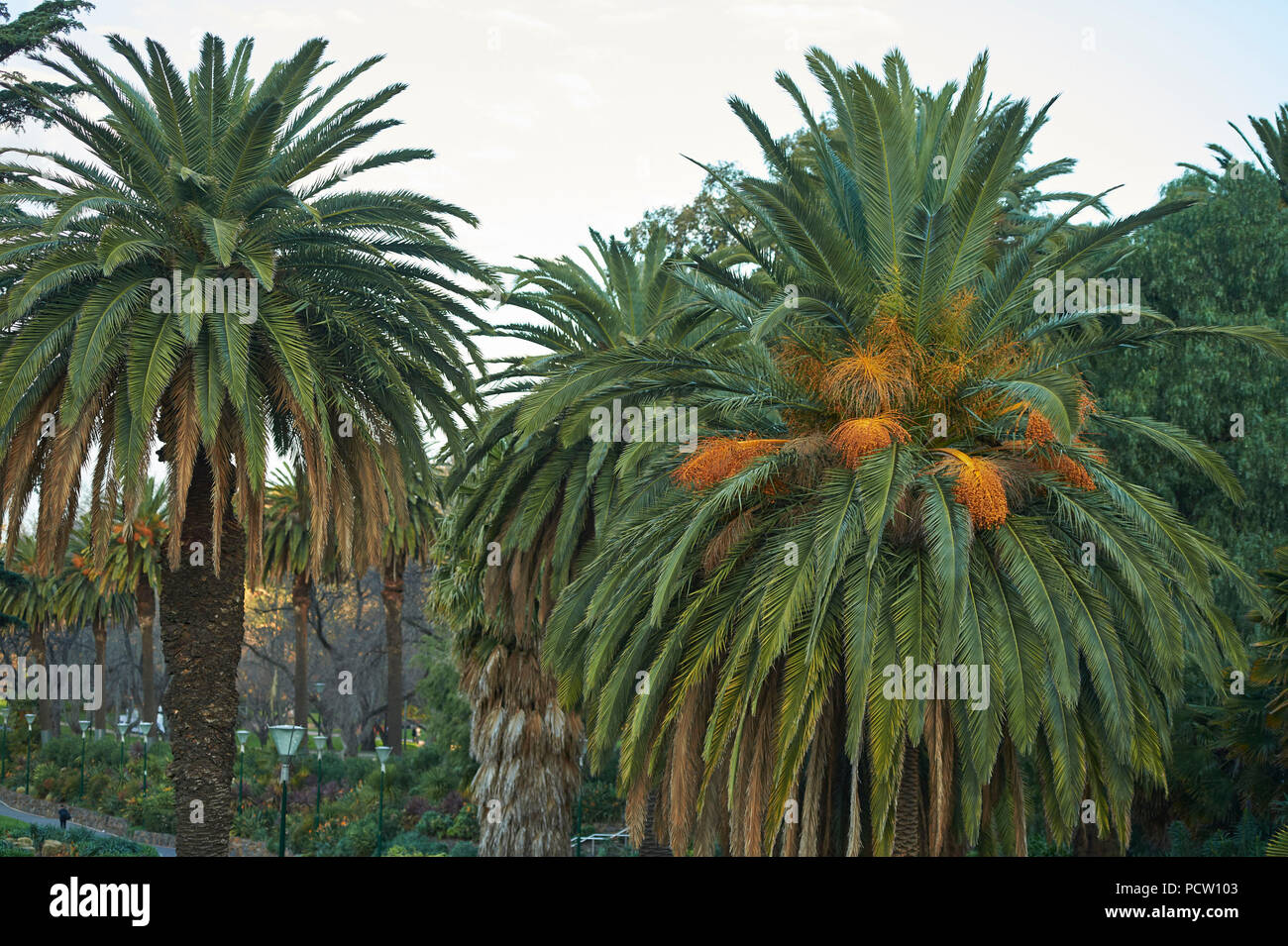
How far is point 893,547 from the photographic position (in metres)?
13.4

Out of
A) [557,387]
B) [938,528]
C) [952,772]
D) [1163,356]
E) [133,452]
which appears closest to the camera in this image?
[938,528]

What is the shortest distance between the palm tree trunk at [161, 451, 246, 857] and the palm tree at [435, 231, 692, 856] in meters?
4.95

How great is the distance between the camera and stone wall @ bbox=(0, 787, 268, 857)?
36438 millimetres

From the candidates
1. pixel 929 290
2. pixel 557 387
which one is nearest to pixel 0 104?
pixel 557 387

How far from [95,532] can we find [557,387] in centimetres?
676

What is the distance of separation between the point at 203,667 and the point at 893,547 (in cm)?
1008

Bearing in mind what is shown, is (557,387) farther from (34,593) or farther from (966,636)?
(34,593)

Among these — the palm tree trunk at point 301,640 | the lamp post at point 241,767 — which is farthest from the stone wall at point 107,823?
the palm tree trunk at point 301,640

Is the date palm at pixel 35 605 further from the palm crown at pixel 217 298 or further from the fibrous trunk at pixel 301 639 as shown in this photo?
the palm crown at pixel 217 298

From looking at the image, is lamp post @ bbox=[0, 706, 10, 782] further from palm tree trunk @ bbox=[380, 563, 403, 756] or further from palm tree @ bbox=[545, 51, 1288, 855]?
palm tree @ bbox=[545, 51, 1288, 855]

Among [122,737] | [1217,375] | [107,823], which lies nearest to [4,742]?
[122,737]

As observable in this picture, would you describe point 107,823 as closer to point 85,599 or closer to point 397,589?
point 397,589
